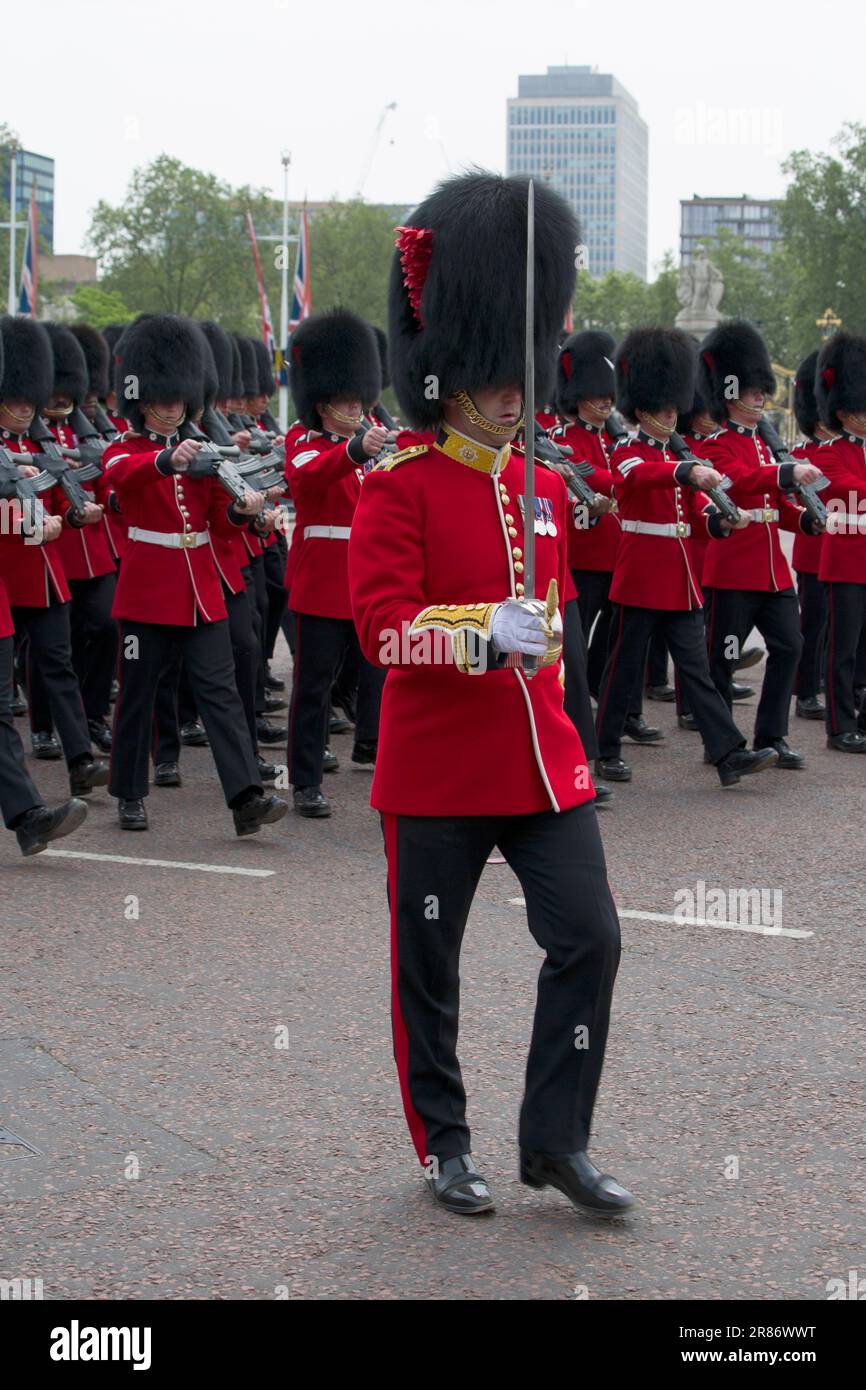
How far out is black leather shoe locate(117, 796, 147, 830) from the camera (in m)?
7.08

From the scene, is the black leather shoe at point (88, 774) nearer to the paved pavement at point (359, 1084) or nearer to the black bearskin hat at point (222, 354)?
the paved pavement at point (359, 1084)

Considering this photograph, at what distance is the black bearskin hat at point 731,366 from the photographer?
8.89 metres

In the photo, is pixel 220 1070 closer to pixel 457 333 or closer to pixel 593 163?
pixel 457 333

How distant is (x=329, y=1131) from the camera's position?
3.92 m

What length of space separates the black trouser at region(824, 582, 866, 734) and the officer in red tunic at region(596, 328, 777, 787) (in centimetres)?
82

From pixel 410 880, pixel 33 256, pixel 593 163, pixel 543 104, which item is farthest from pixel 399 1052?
pixel 543 104

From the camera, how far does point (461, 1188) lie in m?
3.50

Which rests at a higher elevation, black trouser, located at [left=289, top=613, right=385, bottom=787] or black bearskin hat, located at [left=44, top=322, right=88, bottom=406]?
black bearskin hat, located at [left=44, top=322, right=88, bottom=406]

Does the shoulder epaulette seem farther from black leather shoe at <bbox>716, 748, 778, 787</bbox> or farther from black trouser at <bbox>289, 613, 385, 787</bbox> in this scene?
black leather shoe at <bbox>716, 748, 778, 787</bbox>

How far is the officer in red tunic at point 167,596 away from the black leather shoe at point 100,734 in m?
1.60

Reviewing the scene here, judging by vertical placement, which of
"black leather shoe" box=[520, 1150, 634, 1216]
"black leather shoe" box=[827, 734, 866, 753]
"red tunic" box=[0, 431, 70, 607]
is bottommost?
"black leather shoe" box=[520, 1150, 634, 1216]

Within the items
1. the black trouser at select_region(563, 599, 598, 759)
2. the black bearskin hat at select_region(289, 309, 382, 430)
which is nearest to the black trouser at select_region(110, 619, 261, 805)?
the black trouser at select_region(563, 599, 598, 759)

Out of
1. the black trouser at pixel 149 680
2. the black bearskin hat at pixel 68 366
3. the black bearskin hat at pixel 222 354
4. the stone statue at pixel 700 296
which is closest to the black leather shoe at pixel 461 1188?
the black trouser at pixel 149 680

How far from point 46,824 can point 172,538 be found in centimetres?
132
